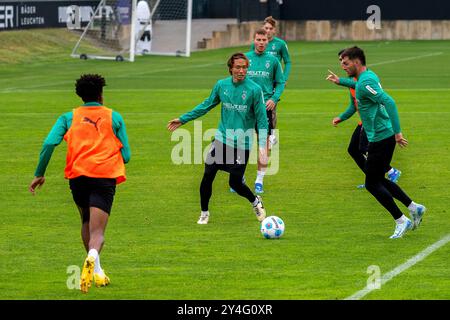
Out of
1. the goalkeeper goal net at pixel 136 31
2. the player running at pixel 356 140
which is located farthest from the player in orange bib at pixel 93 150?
the goalkeeper goal net at pixel 136 31

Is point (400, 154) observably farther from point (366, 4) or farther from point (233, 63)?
point (366, 4)

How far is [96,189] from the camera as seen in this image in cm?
1183

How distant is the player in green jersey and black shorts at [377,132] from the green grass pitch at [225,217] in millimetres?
314

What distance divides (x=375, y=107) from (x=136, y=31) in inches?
1444

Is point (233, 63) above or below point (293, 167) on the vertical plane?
above

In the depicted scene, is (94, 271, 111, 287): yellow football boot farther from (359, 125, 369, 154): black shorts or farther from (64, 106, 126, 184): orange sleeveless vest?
(359, 125, 369, 154): black shorts

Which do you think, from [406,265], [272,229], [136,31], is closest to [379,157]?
[272,229]

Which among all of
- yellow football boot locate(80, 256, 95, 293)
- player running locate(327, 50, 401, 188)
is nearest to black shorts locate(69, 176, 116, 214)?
yellow football boot locate(80, 256, 95, 293)

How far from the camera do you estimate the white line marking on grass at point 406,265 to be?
37.8 feet

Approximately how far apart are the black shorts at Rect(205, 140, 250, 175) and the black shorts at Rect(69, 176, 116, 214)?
3658 mm

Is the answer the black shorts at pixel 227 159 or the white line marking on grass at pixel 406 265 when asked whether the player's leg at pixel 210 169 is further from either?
the white line marking on grass at pixel 406 265

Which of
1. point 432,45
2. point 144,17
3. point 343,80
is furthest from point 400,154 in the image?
point 432,45

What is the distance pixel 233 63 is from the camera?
15.3m
